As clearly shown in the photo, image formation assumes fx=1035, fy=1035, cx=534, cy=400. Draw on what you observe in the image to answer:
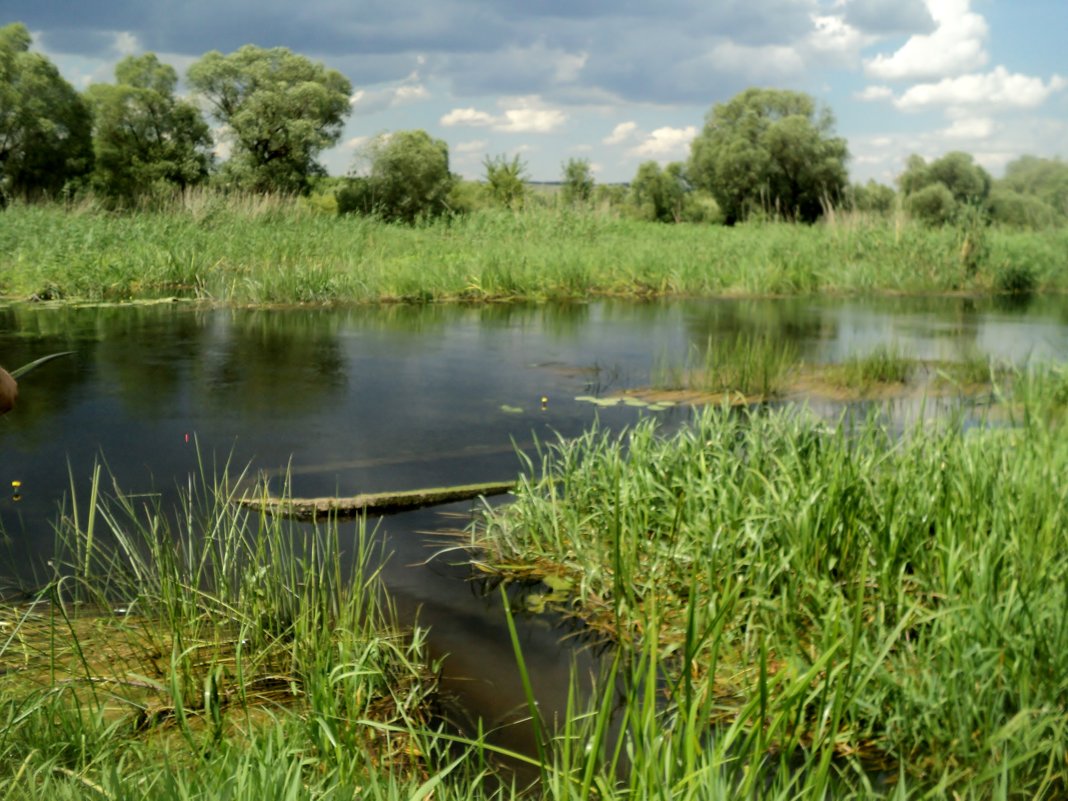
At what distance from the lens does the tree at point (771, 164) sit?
41.5 metres

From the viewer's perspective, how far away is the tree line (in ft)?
109

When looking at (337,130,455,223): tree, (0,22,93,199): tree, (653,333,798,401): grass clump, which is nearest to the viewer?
(653,333,798,401): grass clump

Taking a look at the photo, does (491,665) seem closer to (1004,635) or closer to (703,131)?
(1004,635)

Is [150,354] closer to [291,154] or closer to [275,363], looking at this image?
[275,363]

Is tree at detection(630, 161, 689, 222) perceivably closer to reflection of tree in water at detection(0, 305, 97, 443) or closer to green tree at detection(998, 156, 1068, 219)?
green tree at detection(998, 156, 1068, 219)

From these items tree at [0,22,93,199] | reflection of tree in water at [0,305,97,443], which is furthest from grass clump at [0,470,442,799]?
tree at [0,22,93,199]

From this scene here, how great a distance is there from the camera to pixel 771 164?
41.8 meters

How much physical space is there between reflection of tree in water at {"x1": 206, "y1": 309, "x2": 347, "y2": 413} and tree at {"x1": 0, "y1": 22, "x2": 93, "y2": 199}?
91.2 feet

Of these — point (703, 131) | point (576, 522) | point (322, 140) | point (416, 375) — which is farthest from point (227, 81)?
Answer: point (576, 522)

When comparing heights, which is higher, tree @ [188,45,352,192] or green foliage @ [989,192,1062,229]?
tree @ [188,45,352,192]

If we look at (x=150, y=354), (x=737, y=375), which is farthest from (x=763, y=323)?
(x=150, y=354)

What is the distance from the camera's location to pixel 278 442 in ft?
22.2

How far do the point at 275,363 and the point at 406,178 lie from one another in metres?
23.8

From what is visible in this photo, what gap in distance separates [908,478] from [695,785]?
8.12 feet
